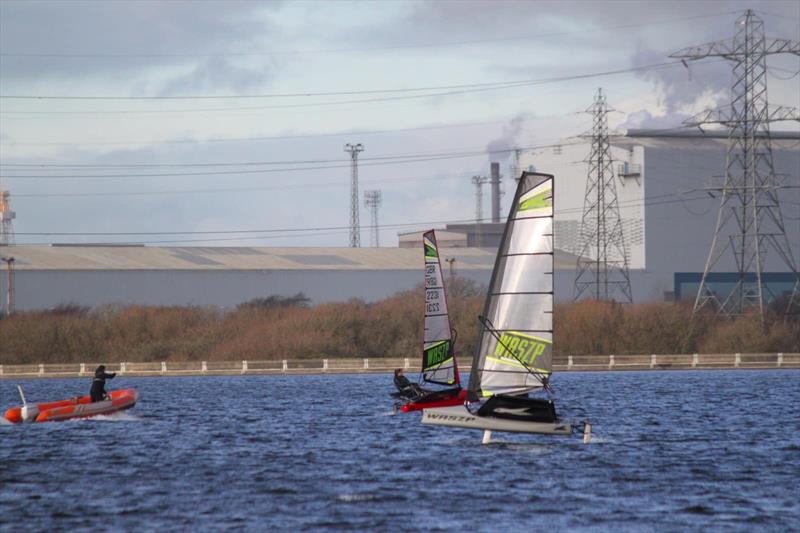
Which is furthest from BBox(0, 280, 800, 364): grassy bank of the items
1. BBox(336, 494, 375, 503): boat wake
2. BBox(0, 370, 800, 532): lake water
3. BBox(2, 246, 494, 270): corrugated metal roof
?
BBox(336, 494, 375, 503): boat wake

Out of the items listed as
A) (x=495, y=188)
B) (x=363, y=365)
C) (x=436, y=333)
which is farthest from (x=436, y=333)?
(x=495, y=188)

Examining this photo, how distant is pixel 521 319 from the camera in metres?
38.1

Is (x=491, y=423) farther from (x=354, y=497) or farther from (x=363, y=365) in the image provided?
(x=363, y=365)

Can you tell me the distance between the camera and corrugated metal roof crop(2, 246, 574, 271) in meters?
109

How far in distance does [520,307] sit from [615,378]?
44.2 meters

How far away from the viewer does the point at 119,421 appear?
51.9 m

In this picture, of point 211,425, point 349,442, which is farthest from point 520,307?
point 211,425

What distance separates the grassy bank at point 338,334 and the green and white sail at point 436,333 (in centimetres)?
3709

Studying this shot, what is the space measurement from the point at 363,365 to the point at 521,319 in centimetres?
4741

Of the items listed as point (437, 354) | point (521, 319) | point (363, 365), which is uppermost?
point (521, 319)

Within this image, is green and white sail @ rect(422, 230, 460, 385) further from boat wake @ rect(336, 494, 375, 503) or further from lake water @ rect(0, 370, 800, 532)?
boat wake @ rect(336, 494, 375, 503)

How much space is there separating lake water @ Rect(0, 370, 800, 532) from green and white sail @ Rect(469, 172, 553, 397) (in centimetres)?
271

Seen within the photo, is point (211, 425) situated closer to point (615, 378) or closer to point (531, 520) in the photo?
point (531, 520)

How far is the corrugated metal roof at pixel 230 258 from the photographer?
109m
